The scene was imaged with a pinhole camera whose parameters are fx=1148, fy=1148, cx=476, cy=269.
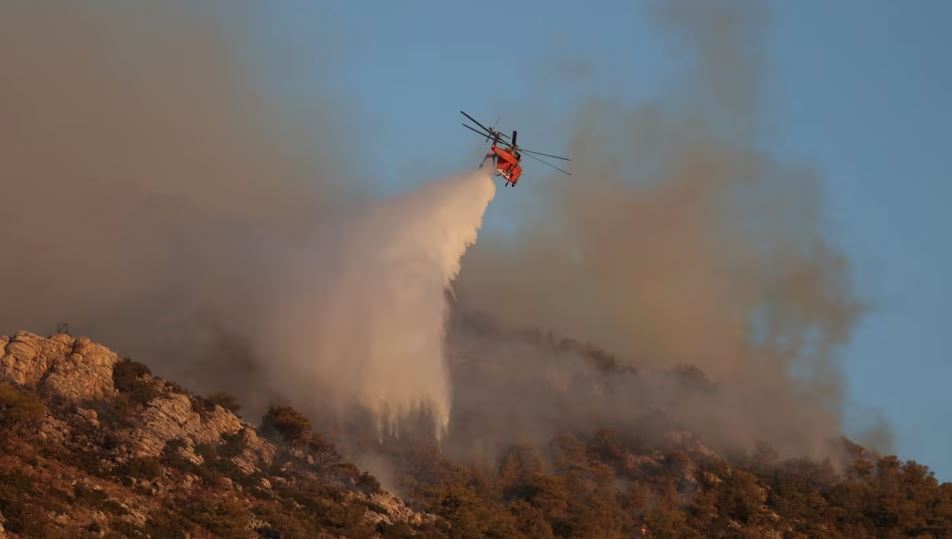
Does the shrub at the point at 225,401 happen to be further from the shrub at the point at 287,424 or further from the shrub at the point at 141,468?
the shrub at the point at 141,468

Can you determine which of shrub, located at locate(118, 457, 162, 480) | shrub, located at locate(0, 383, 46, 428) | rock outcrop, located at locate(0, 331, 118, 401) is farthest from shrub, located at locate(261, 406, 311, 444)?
shrub, located at locate(0, 383, 46, 428)

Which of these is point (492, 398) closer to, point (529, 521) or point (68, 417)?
point (529, 521)

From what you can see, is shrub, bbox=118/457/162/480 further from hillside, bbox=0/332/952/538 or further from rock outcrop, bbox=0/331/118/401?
rock outcrop, bbox=0/331/118/401

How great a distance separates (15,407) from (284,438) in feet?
115

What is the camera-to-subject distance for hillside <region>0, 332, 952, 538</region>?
82625mm

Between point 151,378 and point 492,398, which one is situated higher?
point 492,398

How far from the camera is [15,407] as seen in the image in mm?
86688

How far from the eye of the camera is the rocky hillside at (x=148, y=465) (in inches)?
3103

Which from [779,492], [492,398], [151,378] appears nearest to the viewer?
[151,378]

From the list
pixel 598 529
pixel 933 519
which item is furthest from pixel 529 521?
pixel 933 519

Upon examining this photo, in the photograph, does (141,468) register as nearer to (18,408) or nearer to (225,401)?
(18,408)

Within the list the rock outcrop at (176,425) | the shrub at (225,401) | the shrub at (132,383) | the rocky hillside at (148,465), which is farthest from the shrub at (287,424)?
the shrub at (132,383)

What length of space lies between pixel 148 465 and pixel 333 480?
74.0ft

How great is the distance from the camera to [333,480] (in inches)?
4220
